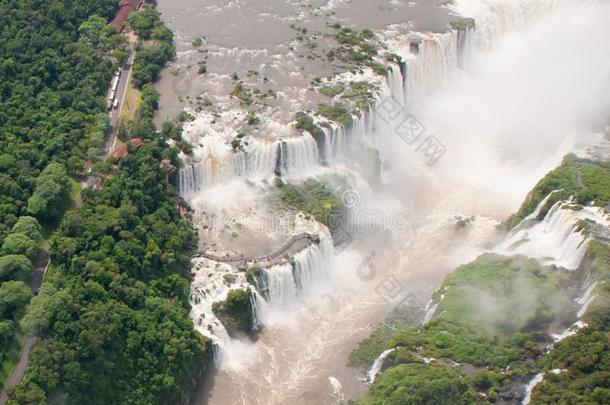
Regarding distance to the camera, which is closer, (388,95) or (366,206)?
(366,206)

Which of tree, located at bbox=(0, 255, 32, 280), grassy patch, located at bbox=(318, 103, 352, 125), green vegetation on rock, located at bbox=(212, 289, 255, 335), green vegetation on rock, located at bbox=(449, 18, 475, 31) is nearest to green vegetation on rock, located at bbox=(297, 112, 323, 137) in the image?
grassy patch, located at bbox=(318, 103, 352, 125)

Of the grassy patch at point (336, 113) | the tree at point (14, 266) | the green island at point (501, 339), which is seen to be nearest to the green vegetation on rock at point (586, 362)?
the green island at point (501, 339)

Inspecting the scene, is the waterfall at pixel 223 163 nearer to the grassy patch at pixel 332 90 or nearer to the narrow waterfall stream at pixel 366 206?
the narrow waterfall stream at pixel 366 206

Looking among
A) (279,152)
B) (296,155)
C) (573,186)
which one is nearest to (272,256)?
(279,152)

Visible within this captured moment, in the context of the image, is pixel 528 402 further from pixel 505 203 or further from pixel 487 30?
pixel 487 30

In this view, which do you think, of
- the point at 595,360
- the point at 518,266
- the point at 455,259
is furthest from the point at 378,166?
the point at 595,360

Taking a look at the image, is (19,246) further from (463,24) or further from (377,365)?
(463,24)
